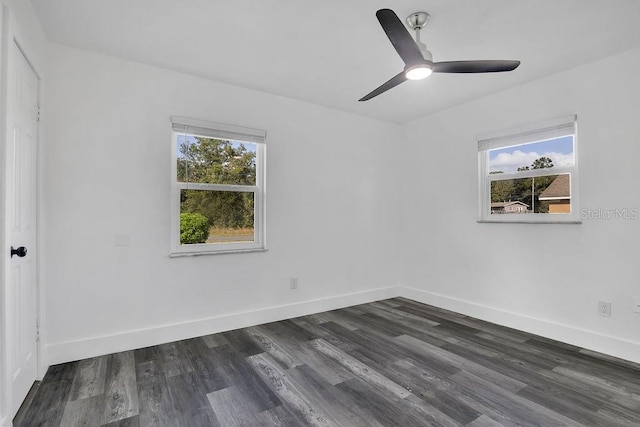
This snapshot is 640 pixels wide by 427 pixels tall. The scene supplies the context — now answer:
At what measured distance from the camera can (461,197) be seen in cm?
400

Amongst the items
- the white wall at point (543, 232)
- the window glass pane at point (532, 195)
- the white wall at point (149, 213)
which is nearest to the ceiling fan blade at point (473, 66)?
the white wall at point (543, 232)

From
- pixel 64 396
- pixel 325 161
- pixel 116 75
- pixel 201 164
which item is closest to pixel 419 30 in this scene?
pixel 325 161

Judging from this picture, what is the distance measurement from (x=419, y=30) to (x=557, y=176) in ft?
6.83

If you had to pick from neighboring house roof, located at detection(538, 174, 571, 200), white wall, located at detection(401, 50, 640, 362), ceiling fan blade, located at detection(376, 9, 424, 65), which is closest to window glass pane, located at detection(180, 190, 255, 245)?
ceiling fan blade, located at detection(376, 9, 424, 65)

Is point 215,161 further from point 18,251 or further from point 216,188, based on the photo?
point 18,251

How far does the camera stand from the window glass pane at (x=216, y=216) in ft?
10.5

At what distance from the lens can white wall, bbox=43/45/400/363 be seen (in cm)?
263

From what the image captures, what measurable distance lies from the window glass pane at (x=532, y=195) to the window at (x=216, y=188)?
2.65 metres

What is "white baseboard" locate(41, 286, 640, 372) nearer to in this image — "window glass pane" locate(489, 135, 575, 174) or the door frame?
the door frame

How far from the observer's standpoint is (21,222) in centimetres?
208

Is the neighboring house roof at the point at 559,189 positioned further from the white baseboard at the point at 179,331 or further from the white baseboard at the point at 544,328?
the white baseboard at the point at 179,331

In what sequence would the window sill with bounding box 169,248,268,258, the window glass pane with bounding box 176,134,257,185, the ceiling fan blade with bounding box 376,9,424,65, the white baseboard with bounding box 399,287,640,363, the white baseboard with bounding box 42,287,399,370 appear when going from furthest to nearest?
the window glass pane with bounding box 176,134,257,185, the window sill with bounding box 169,248,268,258, the white baseboard with bounding box 399,287,640,363, the white baseboard with bounding box 42,287,399,370, the ceiling fan blade with bounding box 376,9,424,65

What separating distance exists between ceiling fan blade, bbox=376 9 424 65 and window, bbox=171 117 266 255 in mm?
1902

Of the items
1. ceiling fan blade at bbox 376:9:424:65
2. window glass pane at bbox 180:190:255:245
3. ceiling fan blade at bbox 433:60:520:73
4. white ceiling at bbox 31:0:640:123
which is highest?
white ceiling at bbox 31:0:640:123
